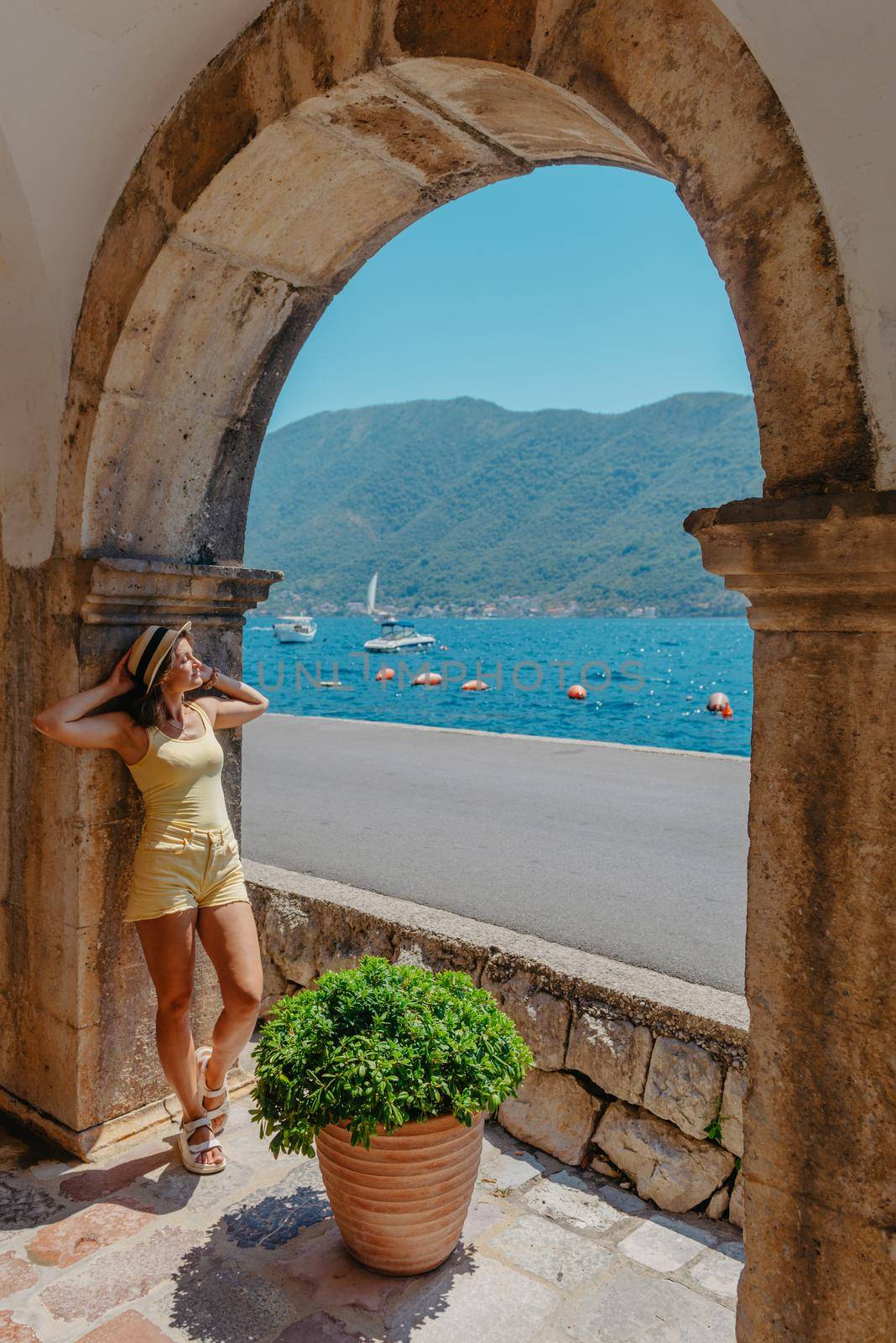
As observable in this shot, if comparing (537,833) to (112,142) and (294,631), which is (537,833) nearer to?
(112,142)

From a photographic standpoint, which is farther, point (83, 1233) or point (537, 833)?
point (537, 833)

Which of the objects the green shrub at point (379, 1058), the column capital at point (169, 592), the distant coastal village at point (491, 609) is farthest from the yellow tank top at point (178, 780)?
the distant coastal village at point (491, 609)

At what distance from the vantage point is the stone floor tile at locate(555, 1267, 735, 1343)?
2.44 metres

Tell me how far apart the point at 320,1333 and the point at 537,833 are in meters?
4.09

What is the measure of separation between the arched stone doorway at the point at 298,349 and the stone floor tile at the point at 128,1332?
960 mm

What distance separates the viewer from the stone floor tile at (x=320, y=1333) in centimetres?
243

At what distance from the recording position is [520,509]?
139 metres

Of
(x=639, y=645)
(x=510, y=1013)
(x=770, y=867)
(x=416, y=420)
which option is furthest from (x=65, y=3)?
(x=416, y=420)

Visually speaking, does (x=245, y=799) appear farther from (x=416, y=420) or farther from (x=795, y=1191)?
(x=416, y=420)

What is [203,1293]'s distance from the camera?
2609 millimetres

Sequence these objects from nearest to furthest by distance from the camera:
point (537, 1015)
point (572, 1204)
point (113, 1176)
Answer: point (572, 1204)
point (113, 1176)
point (537, 1015)

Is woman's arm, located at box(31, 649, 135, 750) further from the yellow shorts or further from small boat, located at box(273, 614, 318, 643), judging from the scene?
small boat, located at box(273, 614, 318, 643)

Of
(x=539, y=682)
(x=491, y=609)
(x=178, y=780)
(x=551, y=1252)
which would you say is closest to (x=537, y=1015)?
(x=551, y=1252)

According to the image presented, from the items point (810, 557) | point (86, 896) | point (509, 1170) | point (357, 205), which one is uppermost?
point (357, 205)
